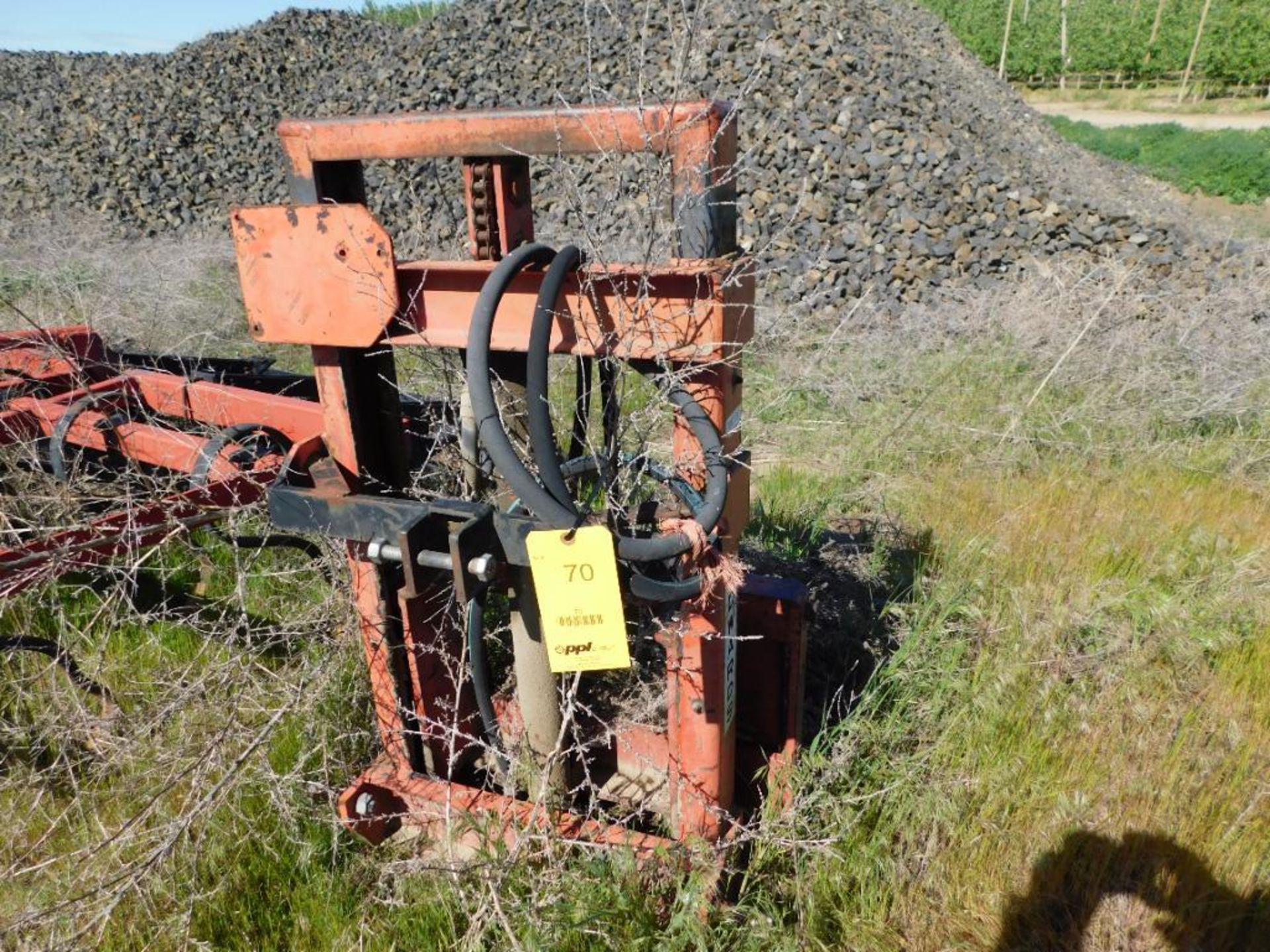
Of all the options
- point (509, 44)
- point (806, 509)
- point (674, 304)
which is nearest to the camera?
point (674, 304)

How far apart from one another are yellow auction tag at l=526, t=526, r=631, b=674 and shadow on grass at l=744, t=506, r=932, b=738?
3.59 ft

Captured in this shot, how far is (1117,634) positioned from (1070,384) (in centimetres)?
273

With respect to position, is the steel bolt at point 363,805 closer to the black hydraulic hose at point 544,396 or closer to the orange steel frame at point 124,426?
the orange steel frame at point 124,426

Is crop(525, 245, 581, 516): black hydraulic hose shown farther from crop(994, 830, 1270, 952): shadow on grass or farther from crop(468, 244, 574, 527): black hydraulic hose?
crop(994, 830, 1270, 952): shadow on grass

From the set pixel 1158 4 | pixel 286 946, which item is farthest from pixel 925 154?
pixel 1158 4

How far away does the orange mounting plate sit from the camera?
172cm

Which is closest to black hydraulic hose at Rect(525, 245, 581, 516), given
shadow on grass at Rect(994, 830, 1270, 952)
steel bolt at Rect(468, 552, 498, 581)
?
steel bolt at Rect(468, 552, 498, 581)

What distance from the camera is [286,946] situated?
2.04 meters

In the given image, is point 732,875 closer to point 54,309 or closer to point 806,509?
point 806,509

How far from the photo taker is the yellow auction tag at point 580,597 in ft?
4.60

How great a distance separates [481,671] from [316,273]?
1041mm

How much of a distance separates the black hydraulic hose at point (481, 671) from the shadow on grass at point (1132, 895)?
1306mm

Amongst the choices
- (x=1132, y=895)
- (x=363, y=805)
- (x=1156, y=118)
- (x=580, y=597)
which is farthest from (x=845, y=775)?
→ (x=1156, y=118)

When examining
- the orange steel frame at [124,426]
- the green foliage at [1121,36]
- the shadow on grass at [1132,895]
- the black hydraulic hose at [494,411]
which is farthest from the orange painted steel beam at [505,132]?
the green foliage at [1121,36]
